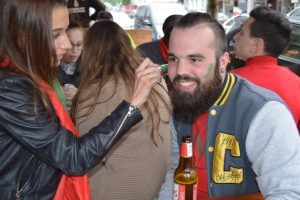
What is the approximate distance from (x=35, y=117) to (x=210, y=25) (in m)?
0.91

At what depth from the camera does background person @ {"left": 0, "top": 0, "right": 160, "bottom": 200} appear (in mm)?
1246

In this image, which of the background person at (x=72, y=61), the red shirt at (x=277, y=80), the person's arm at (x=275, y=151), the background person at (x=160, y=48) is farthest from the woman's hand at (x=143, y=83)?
the background person at (x=160, y=48)

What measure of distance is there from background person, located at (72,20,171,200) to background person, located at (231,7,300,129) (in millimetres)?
886

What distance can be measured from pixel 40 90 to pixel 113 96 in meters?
0.53

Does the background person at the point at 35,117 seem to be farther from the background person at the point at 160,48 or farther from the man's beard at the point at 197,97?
the background person at the point at 160,48

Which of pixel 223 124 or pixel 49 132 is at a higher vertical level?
pixel 49 132

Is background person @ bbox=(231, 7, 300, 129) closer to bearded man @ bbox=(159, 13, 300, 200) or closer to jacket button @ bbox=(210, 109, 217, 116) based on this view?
bearded man @ bbox=(159, 13, 300, 200)

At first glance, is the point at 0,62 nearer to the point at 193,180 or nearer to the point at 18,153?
the point at 18,153

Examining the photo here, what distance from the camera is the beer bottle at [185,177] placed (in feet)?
4.16

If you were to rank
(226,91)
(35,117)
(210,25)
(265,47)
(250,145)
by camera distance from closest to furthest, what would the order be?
(35,117), (250,145), (226,91), (210,25), (265,47)

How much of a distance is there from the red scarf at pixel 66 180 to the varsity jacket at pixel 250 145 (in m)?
0.35

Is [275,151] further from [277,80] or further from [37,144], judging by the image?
[277,80]

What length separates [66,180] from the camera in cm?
148

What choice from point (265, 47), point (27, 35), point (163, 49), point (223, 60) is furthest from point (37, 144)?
point (163, 49)
